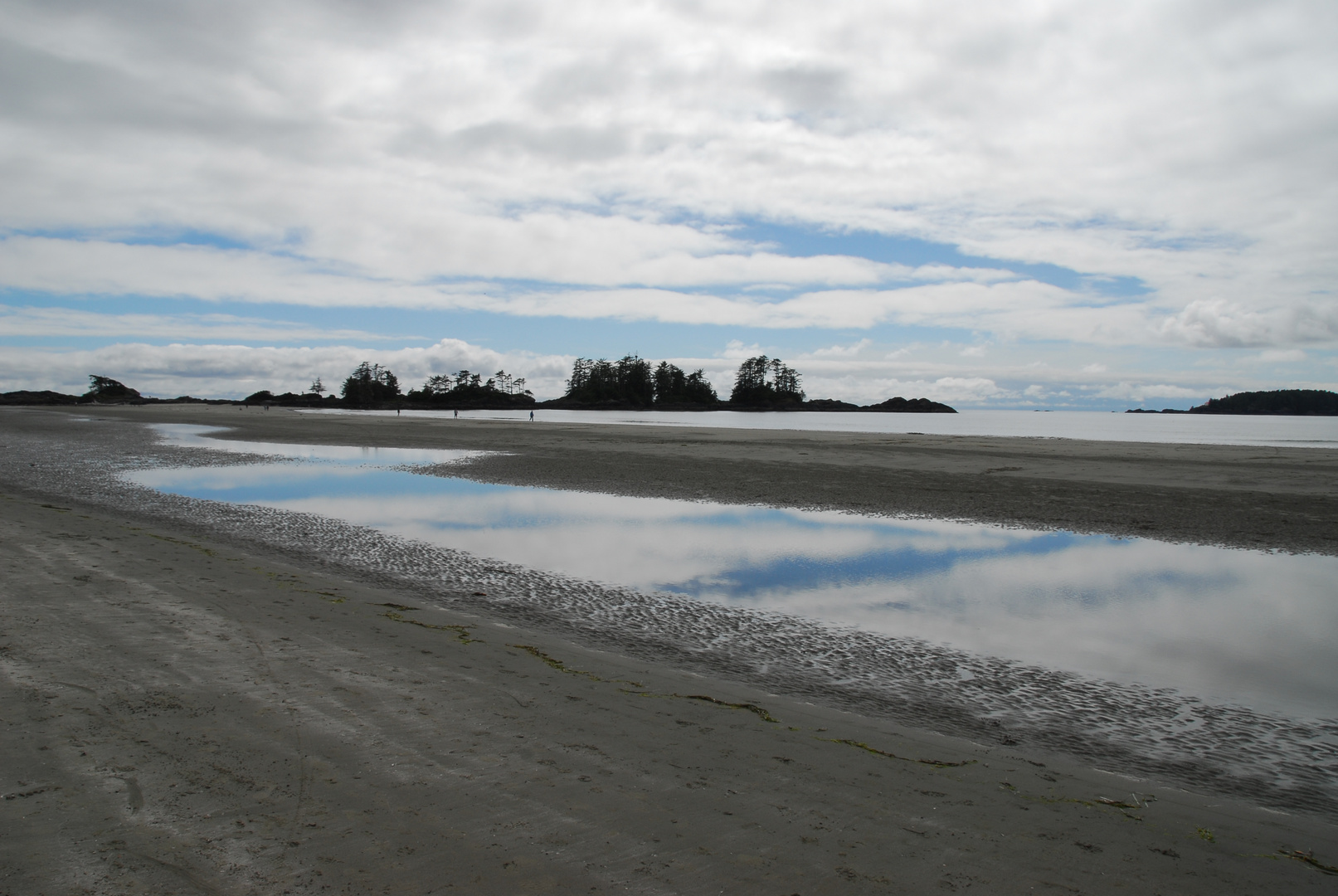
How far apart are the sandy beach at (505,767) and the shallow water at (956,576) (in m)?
1.71

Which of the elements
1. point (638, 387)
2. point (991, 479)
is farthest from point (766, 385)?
point (991, 479)

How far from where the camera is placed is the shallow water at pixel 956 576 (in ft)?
26.4

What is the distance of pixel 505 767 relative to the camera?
438cm

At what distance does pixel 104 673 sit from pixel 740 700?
4.89m

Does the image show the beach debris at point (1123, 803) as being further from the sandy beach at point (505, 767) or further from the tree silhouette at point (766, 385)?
the tree silhouette at point (766, 385)

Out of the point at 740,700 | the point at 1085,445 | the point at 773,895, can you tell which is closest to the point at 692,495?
the point at 740,700

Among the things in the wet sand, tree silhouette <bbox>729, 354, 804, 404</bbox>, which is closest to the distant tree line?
tree silhouette <bbox>729, 354, 804, 404</bbox>

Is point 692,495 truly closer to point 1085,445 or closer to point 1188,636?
point 1188,636

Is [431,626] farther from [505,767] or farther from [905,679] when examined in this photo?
[905,679]

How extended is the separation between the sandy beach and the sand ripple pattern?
0.22ft

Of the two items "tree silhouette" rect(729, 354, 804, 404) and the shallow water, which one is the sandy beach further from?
"tree silhouette" rect(729, 354, 804, 404)

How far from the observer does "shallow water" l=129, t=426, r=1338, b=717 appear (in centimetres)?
805

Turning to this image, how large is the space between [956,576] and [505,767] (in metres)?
9.10

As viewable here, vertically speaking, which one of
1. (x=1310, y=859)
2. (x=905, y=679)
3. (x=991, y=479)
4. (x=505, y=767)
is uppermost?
(x=991, y=479)
